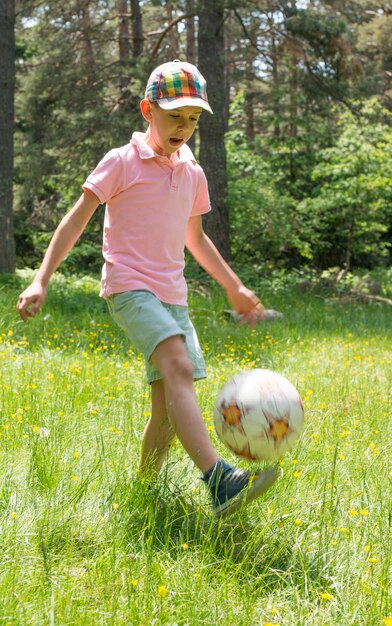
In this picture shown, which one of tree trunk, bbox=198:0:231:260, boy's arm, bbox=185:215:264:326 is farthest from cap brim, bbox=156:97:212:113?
tree trunk, bbox=198:0:231:260

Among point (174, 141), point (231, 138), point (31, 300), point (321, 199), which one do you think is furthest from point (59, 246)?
point (231, 138)

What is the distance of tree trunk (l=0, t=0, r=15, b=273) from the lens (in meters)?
11.3

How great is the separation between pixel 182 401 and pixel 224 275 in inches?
33.1

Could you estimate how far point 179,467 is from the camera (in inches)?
136

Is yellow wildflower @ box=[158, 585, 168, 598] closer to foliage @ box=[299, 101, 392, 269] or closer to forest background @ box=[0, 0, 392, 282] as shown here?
forest background @ box=[0, 0, 392, 282]

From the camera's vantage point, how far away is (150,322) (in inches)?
120

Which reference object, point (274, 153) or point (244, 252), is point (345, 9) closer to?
point (274, 153)

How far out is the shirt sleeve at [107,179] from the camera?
313 centimetres

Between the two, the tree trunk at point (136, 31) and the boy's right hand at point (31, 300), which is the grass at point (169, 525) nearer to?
the boy's right hand at point (31, 300)

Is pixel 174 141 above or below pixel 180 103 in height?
below

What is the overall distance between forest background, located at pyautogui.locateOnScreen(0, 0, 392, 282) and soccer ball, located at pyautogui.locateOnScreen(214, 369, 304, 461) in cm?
906

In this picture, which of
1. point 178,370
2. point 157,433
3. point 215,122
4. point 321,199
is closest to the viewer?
point 178,370

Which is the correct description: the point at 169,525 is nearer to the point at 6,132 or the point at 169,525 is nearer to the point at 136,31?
the point at 6,132

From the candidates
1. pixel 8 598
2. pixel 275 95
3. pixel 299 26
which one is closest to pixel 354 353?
pixel 8 598
